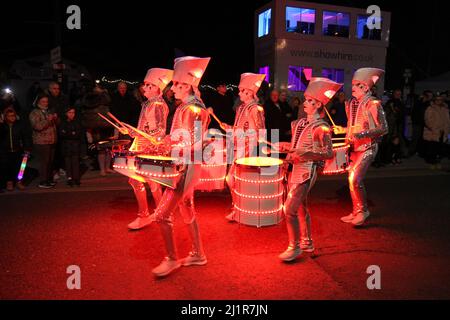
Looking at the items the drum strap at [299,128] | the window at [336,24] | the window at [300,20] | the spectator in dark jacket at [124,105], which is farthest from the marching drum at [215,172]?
the window at [336,24]

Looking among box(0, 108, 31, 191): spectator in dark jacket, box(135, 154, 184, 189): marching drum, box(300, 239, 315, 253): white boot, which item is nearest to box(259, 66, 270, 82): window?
box(0, 108, 31, 191): spectator in dark jacket

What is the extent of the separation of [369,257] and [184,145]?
9.09 ft

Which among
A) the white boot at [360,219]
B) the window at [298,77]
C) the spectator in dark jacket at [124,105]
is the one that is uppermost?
the window at [298,77]

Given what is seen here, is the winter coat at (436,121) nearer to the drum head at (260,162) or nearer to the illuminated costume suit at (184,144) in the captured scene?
the drum head at (260,162)

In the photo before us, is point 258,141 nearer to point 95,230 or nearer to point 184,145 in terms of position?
point 184,145

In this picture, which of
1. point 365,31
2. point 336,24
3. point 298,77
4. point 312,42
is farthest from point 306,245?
point 365,31

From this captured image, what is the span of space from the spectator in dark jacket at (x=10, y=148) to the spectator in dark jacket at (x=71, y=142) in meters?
0.84

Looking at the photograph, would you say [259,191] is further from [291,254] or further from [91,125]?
[91,125]

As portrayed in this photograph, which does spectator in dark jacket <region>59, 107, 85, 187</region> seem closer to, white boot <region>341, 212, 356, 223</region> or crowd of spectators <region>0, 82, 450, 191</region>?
crowd of spectators <region>0, 82, 450, 191</region>

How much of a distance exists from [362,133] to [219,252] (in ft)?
8.86

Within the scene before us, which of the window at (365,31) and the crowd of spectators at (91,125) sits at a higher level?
the window at (365,31)

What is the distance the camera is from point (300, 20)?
63.9ft

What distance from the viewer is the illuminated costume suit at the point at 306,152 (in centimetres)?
476
